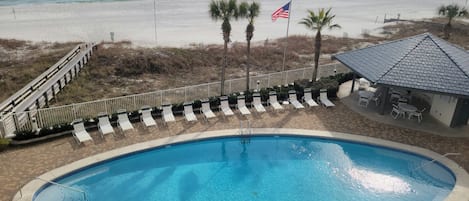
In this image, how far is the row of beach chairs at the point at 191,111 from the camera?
15.0 m

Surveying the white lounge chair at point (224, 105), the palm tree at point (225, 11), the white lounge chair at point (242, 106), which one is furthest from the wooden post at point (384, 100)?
the palm tree at point (225, 11)

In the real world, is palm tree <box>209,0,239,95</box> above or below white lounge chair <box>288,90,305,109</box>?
above

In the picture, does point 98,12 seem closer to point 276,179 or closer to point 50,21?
point 50,21

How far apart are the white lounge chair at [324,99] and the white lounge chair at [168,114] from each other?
7820mm

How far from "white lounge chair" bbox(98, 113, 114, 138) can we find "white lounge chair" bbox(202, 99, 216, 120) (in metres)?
4.29

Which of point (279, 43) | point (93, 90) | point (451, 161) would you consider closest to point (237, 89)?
point (93, 90)

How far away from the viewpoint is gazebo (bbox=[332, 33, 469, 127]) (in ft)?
51.3

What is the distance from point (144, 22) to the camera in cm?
5134

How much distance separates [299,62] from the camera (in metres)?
28.7

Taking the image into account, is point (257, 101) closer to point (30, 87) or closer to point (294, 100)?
point (294, 100)

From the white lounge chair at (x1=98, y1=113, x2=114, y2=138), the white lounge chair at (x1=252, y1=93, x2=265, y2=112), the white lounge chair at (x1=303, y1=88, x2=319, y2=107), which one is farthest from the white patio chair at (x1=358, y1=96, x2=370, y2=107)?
the white lounge chair at (x1=98, y1=113, x2=114, y2=138)

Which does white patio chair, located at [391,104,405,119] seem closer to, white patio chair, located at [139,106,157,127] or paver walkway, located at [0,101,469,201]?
paver walkway, located at [0,101,469,201]

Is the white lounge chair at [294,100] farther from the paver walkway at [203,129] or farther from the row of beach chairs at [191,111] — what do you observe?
the paver walkway at [203,129]

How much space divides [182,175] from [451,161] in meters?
10.3
